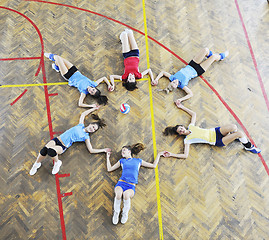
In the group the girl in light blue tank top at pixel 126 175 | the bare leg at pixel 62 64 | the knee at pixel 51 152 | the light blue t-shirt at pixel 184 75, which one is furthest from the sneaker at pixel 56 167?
the light blue t-shirt at pixel 184 75

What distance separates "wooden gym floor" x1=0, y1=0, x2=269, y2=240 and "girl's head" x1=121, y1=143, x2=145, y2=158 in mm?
133

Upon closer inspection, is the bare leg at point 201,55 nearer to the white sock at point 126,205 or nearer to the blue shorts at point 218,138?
the blue shorts at point 218,138

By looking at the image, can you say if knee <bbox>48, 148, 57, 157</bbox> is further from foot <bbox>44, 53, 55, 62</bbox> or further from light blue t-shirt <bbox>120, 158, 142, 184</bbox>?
foot <bbox>44, 53, 55, 62</bbox>

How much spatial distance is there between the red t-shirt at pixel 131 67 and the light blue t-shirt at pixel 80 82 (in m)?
0.69

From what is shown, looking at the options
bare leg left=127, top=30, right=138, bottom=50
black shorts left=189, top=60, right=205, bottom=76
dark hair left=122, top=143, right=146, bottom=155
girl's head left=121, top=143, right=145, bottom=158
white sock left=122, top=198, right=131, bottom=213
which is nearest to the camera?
white sock left=122, top=198, right=131, bottom=213

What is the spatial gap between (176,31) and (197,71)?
1293 mm

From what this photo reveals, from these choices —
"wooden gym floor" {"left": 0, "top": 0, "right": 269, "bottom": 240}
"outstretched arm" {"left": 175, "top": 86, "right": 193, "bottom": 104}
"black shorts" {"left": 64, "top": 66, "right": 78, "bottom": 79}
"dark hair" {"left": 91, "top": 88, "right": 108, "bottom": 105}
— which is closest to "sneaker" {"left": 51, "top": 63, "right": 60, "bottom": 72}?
"wooden gym floor" {"left": 0, "top": 0, "right": 269, "bottom": 240}

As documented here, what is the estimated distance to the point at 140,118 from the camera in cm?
497

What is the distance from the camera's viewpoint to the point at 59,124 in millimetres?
4906

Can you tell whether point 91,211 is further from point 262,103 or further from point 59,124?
point 262,103

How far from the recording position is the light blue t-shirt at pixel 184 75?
16.7 feet

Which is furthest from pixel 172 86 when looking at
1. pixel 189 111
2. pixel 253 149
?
pixel 253 149

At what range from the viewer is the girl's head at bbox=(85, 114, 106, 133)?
457cm

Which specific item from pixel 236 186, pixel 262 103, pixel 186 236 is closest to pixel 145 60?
pixel 262 103
